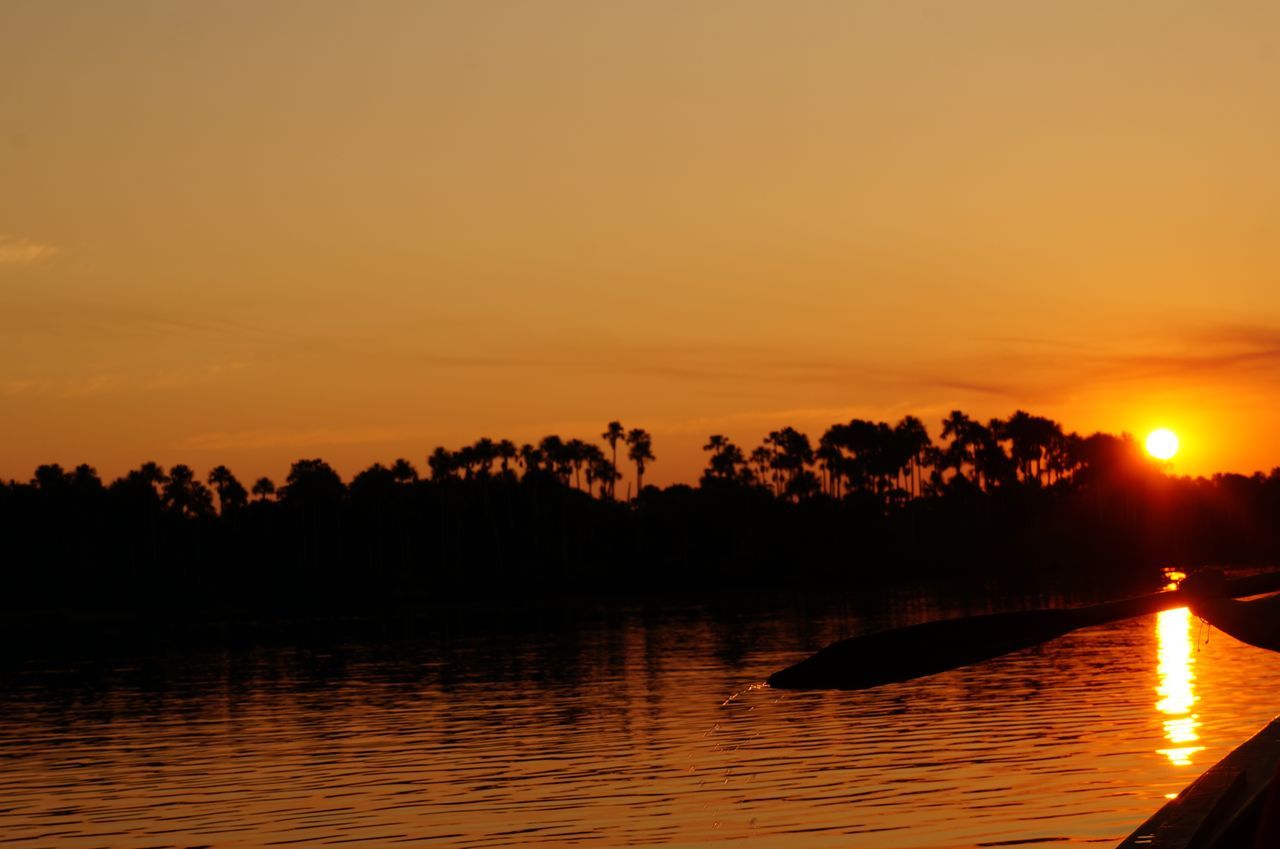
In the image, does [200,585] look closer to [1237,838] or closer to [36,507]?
[36,507]

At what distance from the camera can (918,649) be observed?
450 centimetres

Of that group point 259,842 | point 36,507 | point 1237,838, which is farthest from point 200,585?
point 1237,838

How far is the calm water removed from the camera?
28859mm

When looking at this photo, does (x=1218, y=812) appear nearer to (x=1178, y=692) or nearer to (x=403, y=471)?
(x=1178, y=692)

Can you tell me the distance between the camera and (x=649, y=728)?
145 feet

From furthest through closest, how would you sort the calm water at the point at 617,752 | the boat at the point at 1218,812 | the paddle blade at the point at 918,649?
the calm water at the point at 617,752
the boat at the point at 1218,812
the paddle blade at the point at 918,649

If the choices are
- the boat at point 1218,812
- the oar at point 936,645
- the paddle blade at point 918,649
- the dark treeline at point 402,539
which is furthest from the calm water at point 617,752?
the dark treeline at point 402,539

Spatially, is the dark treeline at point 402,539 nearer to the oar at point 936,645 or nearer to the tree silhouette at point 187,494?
the tree silhouette at point 187,494

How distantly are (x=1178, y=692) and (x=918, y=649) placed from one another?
165 ft

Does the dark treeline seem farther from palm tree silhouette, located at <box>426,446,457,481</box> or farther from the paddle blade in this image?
the paddle blade

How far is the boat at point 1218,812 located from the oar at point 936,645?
15.8 ft

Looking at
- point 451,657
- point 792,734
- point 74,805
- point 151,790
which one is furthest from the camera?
point 451,657

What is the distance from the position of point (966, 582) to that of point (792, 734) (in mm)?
141380

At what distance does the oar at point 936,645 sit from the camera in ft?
14.3
